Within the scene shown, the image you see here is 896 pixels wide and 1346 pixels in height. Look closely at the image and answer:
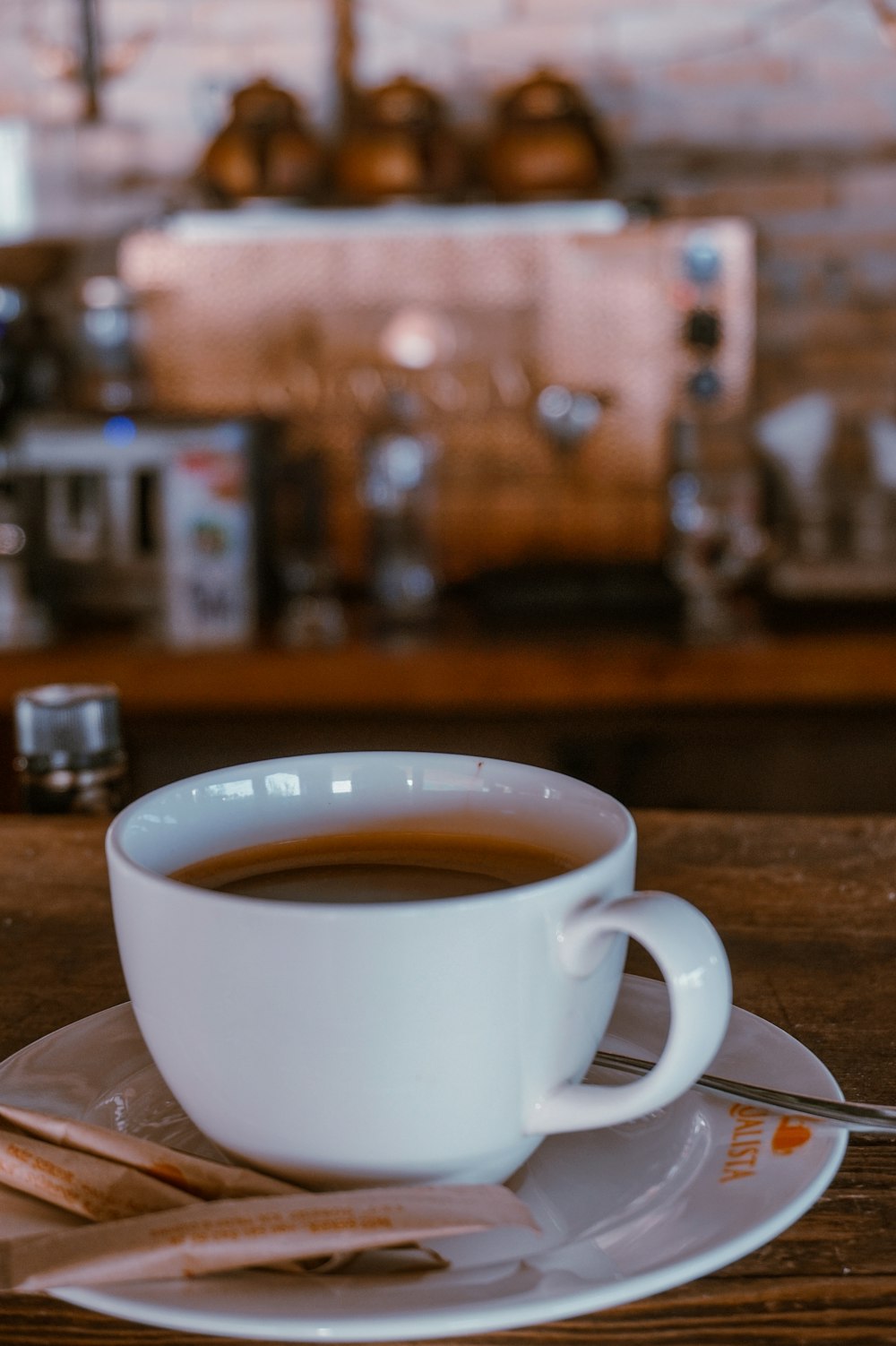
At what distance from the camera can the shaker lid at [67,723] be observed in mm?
897

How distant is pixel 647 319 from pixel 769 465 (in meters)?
0.45

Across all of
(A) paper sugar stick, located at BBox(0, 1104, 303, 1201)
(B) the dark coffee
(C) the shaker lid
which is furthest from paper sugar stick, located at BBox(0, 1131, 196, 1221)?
(C) the shaker lid

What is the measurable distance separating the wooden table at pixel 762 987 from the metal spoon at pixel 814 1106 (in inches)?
0.9

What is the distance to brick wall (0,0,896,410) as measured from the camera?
8.91ft

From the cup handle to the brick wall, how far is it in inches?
101

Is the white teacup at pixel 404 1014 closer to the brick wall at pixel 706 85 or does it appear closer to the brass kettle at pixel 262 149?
the brass kettle at pixel 262 149

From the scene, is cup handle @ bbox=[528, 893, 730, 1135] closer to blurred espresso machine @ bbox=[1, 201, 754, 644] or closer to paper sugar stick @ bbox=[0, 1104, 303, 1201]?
paper sugar stick @ bbox=[0, 1104, 303, 1201]

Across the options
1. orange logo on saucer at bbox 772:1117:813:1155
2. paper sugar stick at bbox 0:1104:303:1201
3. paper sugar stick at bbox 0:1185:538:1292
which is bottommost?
orange logo on saucer at bbox 772:1117:813:1155

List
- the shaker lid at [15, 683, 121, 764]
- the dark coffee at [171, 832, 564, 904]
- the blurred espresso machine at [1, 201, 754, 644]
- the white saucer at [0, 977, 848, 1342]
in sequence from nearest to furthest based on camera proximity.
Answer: the white saucer at [0, 977, 848, 1342] → the dark coffee at [171, 832, 564, 904] → the shaker lid at [15, 683, 121, 764] → the blurred espresso machine at [1, 201, 754, 644]

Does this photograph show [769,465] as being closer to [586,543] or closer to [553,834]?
[586,543]

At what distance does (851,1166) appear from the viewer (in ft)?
1.51

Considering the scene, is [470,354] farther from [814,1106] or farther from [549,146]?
[814,1106]

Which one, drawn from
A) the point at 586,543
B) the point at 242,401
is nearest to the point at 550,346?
the point at 586,543

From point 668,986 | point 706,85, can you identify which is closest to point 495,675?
point 706,85
